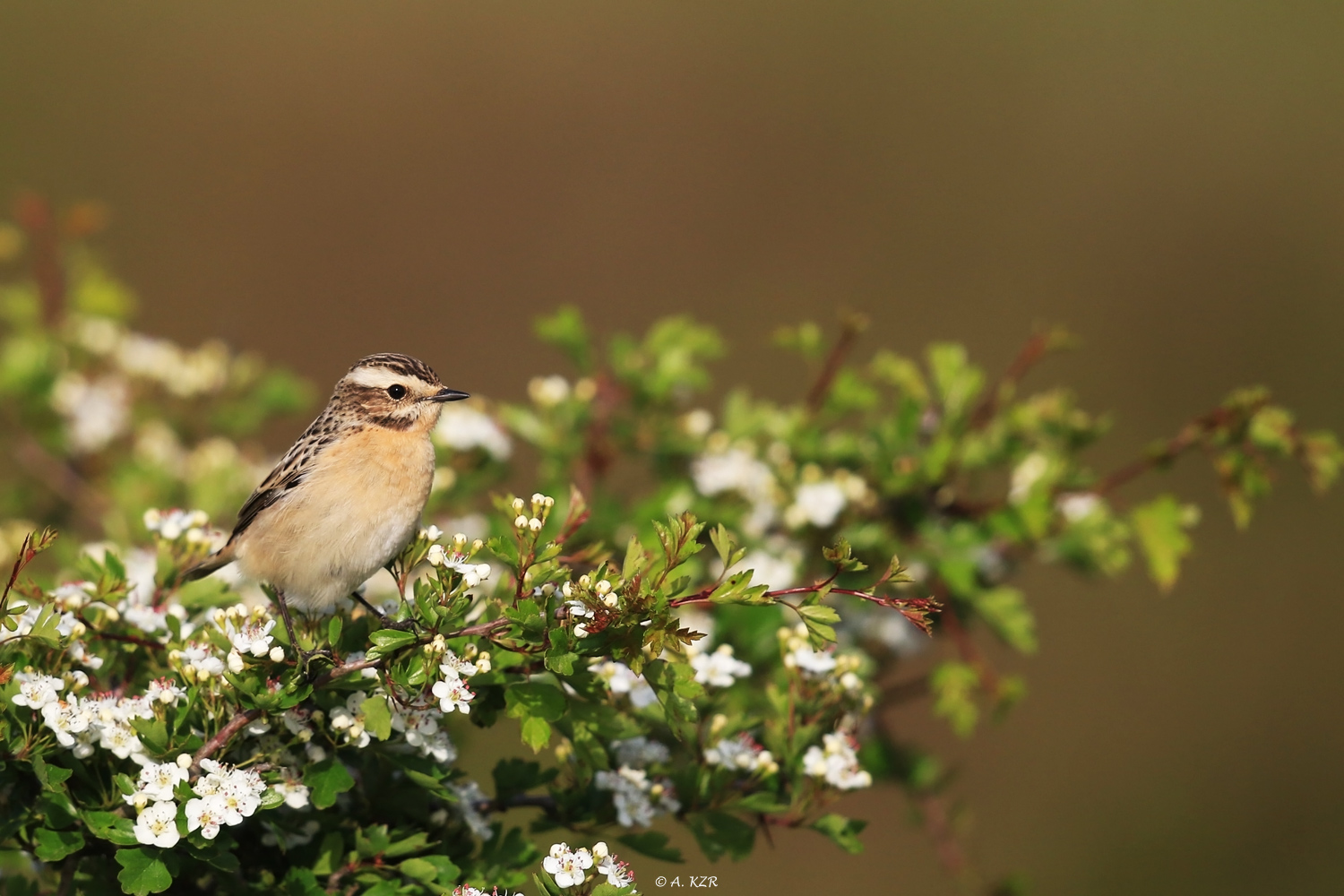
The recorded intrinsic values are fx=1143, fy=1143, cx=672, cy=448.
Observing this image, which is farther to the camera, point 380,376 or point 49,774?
point 380,376

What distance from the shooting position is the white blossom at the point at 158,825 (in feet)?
8.13

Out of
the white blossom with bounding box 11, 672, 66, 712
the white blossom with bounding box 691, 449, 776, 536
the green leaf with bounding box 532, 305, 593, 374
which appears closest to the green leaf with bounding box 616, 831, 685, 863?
the white blossom with bounding box 11, 672, 66, 712

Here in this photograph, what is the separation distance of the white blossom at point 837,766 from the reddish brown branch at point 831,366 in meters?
1.97

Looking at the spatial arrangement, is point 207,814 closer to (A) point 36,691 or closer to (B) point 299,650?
(B) point 299,650

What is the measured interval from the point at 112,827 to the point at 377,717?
2.13 feet

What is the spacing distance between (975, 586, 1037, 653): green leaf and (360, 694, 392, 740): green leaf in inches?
105

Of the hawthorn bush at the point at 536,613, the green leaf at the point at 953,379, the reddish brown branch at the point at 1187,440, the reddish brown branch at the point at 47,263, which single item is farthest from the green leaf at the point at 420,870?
the reddish brown branch at the point at 47,263

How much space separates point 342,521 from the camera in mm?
3705

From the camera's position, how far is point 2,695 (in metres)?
2.66

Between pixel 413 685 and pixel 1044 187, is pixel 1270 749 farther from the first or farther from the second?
pixel 413 685

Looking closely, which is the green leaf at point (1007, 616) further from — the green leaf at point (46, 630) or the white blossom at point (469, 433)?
the green leaf at point (46, 630)

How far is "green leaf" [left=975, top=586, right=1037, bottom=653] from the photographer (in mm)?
4496

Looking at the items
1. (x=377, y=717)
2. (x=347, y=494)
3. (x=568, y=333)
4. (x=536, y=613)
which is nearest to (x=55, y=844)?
(x=377, y=717)

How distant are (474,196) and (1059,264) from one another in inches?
315
